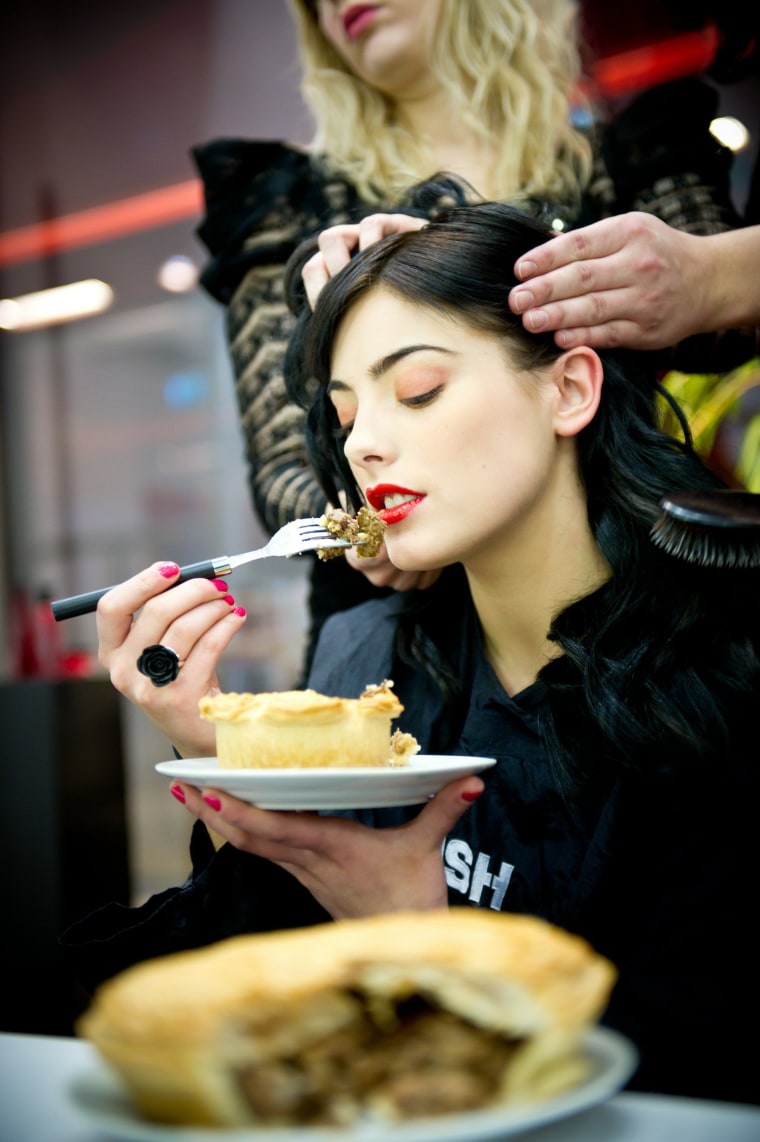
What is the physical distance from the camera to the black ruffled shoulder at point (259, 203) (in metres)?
1.90

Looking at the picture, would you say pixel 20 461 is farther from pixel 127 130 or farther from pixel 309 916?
pixel 309 916

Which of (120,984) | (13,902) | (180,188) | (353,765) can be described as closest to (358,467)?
(353,765)

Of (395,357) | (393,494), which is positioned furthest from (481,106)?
(393,494)

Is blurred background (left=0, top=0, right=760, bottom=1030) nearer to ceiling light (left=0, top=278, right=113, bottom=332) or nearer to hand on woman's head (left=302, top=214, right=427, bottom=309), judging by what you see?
ceiling light (left=0, top=278, right=113, bottom=332)

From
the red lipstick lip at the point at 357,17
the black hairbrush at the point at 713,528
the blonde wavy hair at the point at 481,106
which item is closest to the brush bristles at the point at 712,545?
the black hairbrush at the point at 713,528

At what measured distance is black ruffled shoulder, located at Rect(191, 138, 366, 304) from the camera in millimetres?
1898

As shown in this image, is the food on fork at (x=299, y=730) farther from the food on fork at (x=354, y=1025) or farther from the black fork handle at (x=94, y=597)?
the food on fork at (x=354, y=1025)

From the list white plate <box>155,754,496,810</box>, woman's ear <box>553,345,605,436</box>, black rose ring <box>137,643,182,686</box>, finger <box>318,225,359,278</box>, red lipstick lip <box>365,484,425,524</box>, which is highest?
finger <box>318,225,359,278</box>

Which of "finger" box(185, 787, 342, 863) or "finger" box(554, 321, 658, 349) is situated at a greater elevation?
"finger" box(554, 321, 658, 349)

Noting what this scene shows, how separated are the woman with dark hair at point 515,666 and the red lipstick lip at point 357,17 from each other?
615 mm

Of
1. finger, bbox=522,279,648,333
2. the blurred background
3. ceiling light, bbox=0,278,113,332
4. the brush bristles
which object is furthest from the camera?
ceiling light, bbox=0,278,113,332

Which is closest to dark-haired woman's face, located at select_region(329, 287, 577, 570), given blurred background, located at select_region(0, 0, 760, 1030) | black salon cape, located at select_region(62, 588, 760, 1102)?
black salon cape, located at select_region(62, 588, 760, 1102)

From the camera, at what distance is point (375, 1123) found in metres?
0.58

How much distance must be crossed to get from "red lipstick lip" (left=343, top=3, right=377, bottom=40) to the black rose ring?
117cm
